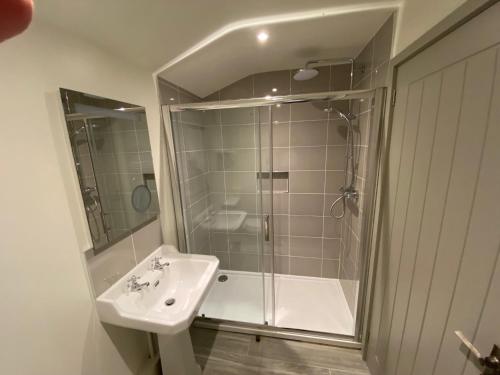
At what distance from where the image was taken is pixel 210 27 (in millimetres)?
1296

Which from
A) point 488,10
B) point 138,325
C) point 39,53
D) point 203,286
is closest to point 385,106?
point 488,10

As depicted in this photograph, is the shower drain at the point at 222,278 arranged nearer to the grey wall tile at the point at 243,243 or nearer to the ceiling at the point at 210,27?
the grey wall tile at the point at 243,243

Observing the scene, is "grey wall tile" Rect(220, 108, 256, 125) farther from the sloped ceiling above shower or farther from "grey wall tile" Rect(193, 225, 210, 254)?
"grey wall tile" Rect(193, 225, 210, 254)

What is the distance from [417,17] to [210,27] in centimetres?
107

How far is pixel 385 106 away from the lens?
1.29m

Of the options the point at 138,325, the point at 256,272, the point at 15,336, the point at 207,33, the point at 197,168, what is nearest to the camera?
the point at 15,336

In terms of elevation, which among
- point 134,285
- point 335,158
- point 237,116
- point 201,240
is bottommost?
point 201,240

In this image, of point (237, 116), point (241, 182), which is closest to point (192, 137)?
point (237, 116)

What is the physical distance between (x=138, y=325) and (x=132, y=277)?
0.31 meters

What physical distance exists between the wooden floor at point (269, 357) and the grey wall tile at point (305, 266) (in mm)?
834

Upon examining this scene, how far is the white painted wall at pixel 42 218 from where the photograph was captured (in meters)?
0.76

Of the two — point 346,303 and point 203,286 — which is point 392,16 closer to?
point 203,286

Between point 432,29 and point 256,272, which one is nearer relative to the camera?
point 432,29

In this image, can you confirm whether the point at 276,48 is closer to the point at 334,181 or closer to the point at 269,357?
the point at 334,181
